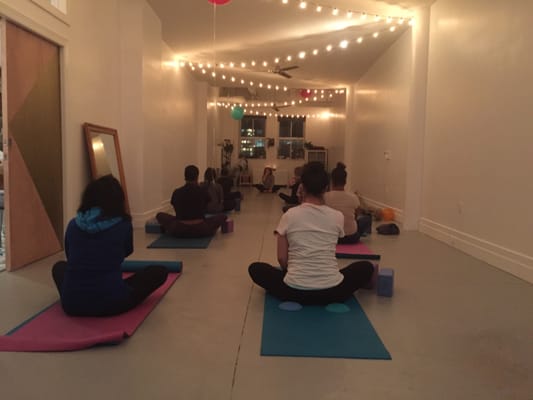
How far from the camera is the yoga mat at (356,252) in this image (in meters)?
4.13

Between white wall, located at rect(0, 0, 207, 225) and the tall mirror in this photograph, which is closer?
white wall, located at rect(0, 0, 207, 225)

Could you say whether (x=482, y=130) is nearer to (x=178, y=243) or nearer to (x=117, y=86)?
(x=178, y=243)

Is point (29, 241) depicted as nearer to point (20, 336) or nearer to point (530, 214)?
point (20, 336)

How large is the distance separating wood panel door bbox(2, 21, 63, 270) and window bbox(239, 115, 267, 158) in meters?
12.3

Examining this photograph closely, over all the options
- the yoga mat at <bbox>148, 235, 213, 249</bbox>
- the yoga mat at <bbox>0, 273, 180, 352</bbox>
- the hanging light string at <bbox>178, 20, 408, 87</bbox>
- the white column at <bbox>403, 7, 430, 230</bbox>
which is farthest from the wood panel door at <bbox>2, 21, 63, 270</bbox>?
the hanging light string at <bbox>178, 20, 408, 87</bbox>

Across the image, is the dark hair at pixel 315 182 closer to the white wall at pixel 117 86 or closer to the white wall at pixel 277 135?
the white wall at pixel 117 86

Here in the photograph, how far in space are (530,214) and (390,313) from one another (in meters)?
1.78

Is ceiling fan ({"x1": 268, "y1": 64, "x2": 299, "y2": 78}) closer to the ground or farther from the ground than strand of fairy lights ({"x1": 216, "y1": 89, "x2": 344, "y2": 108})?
closer to the ground

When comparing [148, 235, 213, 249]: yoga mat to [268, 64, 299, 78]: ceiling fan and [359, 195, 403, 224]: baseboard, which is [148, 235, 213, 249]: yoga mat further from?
[268, 64, 299, 78]: ceiling fan

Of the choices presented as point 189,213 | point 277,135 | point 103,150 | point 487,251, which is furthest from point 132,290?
point 277,135

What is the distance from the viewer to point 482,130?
423cm

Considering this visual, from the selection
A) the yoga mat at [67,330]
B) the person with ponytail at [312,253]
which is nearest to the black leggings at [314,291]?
the person with ponytail at [312,253]

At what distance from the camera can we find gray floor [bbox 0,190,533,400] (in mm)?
1670

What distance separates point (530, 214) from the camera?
135 inches
